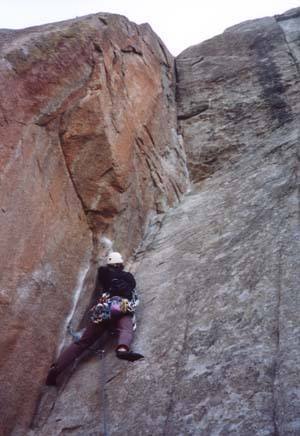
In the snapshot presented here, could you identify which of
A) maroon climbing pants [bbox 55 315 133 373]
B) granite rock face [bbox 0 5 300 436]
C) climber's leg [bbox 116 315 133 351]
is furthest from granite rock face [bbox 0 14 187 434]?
climber's leg [bbox 116 315 133 351]

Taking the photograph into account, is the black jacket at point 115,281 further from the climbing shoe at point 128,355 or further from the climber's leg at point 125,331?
the climbing shoe at point 128,355

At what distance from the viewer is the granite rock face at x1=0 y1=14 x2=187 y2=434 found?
6.07 m

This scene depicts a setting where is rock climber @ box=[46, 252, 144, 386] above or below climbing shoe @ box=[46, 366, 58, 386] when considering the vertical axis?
above

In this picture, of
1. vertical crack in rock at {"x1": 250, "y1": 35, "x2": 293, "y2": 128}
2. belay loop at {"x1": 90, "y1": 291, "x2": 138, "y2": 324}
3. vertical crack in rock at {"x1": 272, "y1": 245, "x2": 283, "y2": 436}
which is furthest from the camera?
vertical crack in rock at {"x1": 250, "y1": 35, "x2": 293, "y2": 128}

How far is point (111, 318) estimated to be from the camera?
6.33m

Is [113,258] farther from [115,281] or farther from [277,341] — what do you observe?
[277,341]

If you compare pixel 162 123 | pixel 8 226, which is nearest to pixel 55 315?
pixel 8 226

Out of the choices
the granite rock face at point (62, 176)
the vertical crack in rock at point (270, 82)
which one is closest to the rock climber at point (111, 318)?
the granite rock face at point (62, 176)

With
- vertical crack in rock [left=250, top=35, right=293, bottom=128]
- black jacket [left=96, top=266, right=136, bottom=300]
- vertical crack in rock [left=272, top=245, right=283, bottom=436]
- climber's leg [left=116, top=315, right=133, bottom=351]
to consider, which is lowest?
climber's leg [left=116, top=315, right=133, bottom=351]

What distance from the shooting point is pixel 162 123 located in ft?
35.5

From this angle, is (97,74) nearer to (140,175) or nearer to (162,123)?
(140,175)

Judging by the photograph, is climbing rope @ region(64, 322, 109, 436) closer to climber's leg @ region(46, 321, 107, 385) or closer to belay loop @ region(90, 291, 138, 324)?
climber's leg @ region(46, 321, 107, 385)

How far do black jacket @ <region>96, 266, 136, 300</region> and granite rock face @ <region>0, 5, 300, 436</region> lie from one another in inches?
13.7

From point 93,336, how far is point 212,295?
1.63 meters
